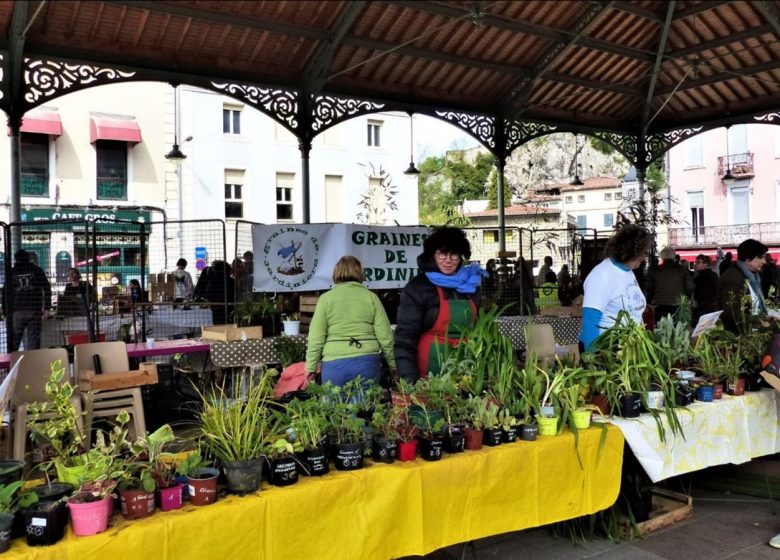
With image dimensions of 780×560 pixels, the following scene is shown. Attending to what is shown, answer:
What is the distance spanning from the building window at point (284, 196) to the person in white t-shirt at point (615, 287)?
19.1 meters

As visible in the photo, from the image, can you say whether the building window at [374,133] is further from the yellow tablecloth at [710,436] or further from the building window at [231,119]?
the yellow tablecloth at [710,436]

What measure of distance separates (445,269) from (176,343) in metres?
3.60

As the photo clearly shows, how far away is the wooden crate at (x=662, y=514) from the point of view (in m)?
3.50

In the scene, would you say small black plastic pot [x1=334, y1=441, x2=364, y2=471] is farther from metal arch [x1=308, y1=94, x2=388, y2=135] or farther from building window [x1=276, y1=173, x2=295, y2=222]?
building window [x1=276, y1=173, x2=295, y2=222]

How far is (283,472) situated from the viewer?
7.54ft

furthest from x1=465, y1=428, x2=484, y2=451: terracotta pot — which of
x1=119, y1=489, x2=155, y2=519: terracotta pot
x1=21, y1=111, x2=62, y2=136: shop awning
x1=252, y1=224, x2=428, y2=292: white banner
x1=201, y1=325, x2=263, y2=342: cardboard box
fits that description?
x1=21, y1=111, x2=62, y2=136: shop awning

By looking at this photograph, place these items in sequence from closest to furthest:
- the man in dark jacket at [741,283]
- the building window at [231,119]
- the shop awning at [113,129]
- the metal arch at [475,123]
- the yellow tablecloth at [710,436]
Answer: the yellow tablecloth at [710,436] → the man in dark jacket at [741,283] → the metal arch at [475,123] → the shop awning at [113,129] → the building window at [231,119]

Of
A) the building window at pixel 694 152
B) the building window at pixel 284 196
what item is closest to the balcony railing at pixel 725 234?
the building window at pixel 694 152

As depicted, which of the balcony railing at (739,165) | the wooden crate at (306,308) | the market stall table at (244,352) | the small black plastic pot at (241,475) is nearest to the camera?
the small black plastic pot at (241,475)

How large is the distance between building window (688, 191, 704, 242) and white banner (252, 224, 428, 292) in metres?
28.7

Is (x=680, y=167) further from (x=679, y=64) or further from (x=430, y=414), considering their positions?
(x=430, y=414)

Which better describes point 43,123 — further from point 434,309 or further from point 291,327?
point 434,309

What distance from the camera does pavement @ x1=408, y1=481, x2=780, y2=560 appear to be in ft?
10.9

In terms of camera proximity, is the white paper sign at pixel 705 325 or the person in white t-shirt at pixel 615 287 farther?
the white paper sign at pixel 705 325
